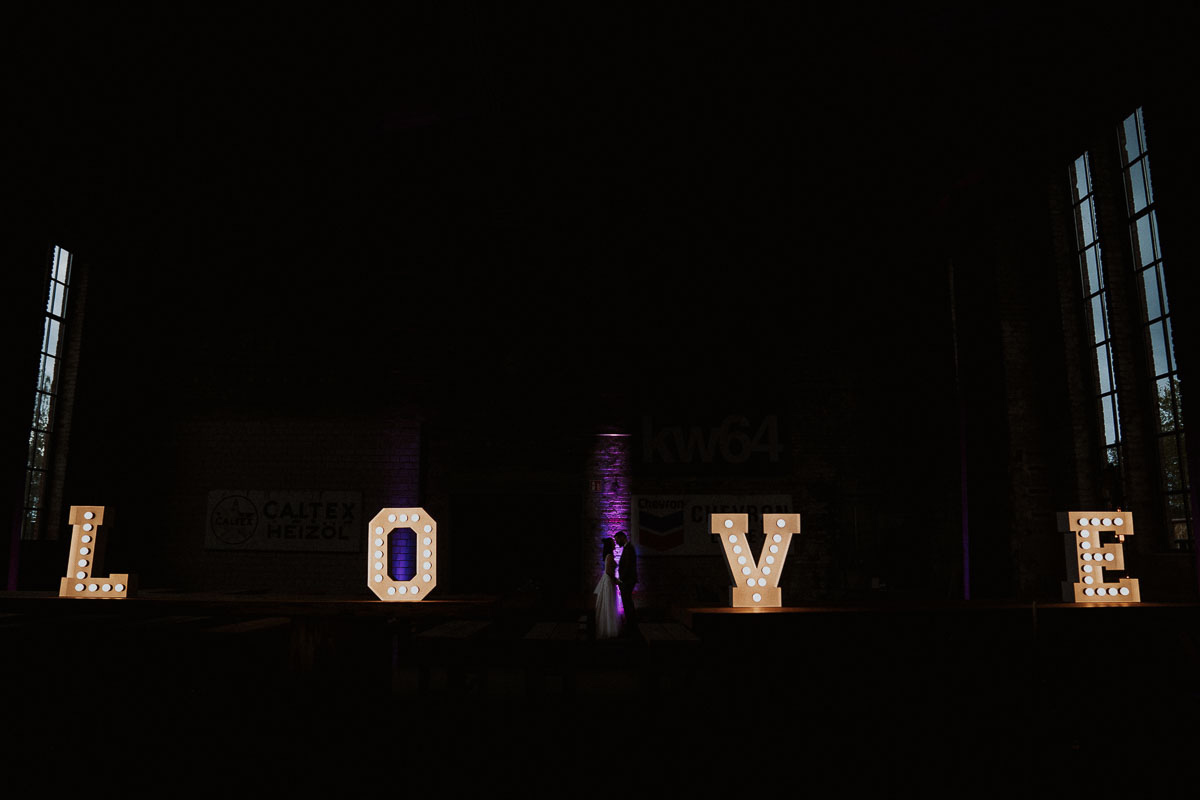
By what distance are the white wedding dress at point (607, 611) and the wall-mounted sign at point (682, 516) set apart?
2099 millimetres

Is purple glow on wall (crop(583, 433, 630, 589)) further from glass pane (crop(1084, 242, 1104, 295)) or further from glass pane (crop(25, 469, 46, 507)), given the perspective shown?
glass pane (crop(25, 469, 46, 507))

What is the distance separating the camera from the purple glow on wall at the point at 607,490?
10.2 meters

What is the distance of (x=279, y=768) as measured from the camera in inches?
152

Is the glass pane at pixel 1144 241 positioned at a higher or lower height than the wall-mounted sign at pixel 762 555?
higher

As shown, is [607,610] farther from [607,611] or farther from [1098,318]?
[1098,318]

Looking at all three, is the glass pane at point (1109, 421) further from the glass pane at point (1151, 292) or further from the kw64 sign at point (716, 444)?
the kw64 sign at point (716, 444)

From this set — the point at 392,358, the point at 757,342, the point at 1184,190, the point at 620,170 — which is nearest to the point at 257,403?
the point at 392,358

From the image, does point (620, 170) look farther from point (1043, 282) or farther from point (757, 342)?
point (1043, 282)

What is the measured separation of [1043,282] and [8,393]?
39.8 feet

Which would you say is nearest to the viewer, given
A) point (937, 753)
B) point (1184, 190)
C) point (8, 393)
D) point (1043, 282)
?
point (937, 753)

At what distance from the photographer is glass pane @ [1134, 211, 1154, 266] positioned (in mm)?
8234

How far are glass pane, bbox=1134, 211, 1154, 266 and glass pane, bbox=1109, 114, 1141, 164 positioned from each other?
2.56 feet

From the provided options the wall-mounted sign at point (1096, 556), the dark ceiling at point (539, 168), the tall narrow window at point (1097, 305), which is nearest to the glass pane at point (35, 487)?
the dark ceiling at point (539, 168)

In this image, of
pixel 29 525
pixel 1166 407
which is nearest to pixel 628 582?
pixel 1166 407
